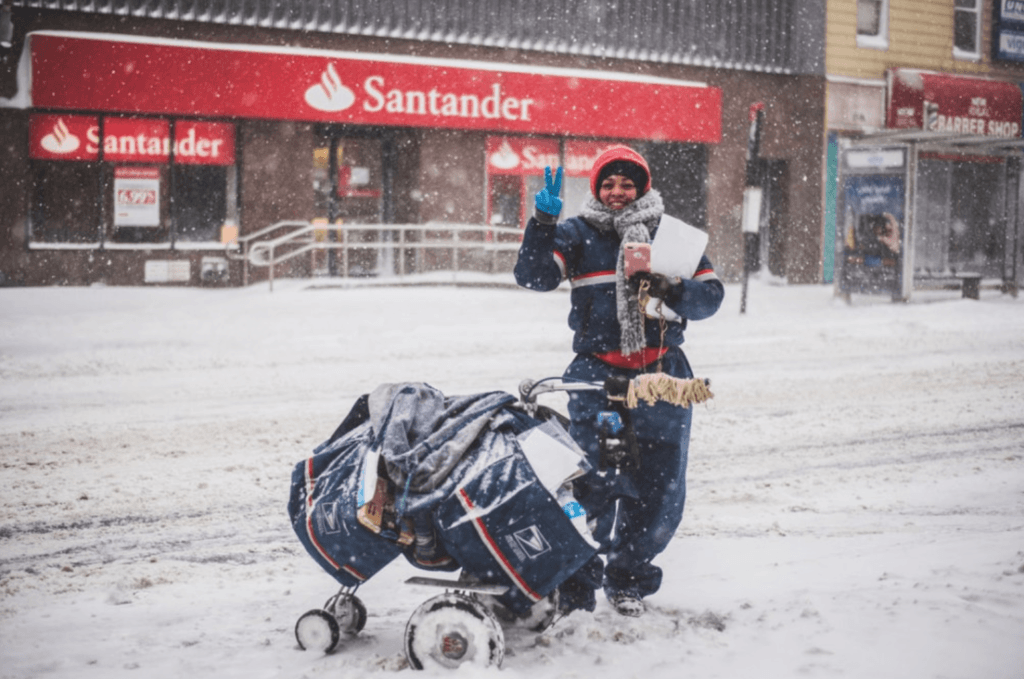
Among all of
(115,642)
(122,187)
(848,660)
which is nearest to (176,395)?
(115,642)

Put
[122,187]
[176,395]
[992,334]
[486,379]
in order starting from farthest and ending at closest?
[122,187]
[992,334]
[486,379]
[176,395]

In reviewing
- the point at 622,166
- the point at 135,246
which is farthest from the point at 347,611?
the point at 135,246

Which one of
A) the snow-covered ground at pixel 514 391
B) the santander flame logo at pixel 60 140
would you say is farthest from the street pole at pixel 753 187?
the santander flame logo at pixel 60 140

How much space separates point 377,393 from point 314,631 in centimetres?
86

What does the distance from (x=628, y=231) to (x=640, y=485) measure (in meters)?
1.01

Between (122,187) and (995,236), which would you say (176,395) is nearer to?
(122,187)

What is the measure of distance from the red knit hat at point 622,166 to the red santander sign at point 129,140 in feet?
47.0

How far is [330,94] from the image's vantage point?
687 inches

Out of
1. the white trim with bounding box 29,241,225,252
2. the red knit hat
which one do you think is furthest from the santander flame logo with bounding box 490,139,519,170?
the red knit hat

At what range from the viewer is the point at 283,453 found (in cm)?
682

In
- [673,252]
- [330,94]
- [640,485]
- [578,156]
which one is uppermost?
[330,94]

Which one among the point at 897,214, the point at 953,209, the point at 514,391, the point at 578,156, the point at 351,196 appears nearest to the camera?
the point at 514,391

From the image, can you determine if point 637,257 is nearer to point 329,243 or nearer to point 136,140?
point 329,243

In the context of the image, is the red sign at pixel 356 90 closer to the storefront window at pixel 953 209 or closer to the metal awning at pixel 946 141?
the metal awning at pixel 946 141
